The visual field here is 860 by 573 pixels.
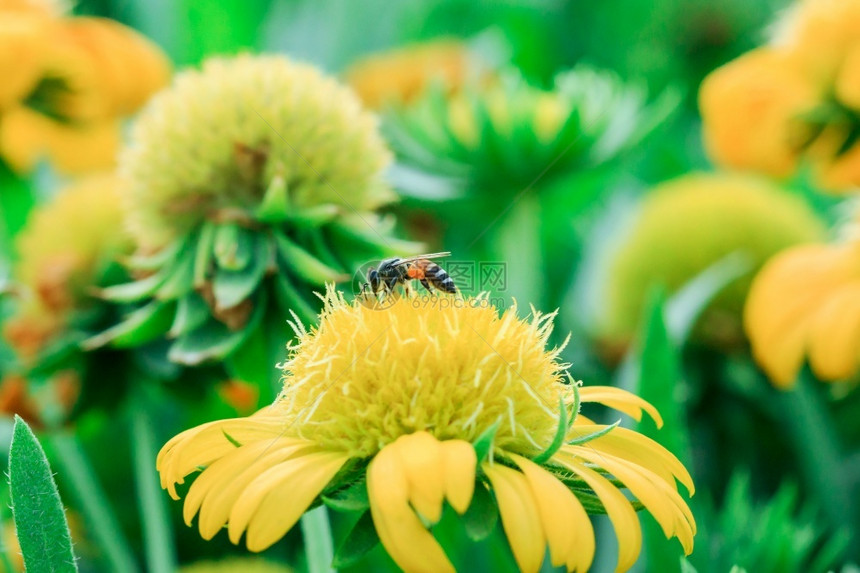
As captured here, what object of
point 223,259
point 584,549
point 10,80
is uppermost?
point 10,80

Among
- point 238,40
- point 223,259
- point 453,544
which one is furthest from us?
point 238,40

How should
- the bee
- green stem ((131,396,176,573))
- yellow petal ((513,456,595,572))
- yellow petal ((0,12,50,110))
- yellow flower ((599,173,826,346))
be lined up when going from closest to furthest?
yellow petal ((513,456,595,572)) → the bee → green stem ((131,396,176,573)) → yellow petal ((0,12,50,110)) → yellow flower ((599,173,826,346))

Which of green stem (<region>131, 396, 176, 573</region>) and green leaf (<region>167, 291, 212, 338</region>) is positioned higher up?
green leaf (<region>167, 291, 212, 338</region>)

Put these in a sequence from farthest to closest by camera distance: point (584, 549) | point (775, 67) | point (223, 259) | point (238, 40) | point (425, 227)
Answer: point (238, 40) → point (425, 227) → point (775, 67) → point (223, 259) → point (584, 549)

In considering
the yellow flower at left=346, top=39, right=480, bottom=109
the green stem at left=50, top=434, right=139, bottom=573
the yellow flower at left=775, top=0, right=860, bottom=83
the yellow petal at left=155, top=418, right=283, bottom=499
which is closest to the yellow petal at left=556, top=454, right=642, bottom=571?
the yellow petal at left=155, top=418, right=283, bottom=499

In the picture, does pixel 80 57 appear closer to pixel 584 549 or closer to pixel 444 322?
pixel 444 322

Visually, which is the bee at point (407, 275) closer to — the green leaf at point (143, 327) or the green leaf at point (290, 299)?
the green leaf at point (290, 299)

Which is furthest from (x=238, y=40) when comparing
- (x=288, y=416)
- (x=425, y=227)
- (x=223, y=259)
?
(x=288, y=416)

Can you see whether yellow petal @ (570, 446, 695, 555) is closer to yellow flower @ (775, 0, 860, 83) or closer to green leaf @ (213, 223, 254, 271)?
green leaf @ (213, 223, 254, 271)

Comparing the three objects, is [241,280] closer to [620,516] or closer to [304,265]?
[304,265]
